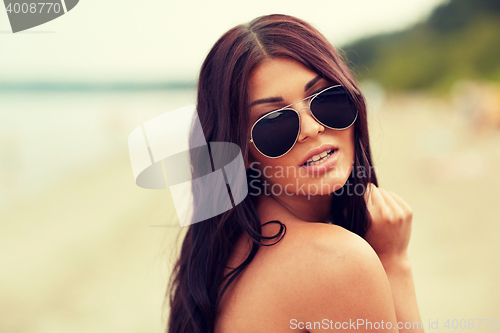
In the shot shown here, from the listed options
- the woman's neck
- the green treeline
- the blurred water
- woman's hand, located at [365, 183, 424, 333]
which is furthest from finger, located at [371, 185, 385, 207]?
the green treeline

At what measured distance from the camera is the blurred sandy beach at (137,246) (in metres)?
4.41

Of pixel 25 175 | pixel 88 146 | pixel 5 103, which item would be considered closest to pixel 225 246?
pixel 25 175

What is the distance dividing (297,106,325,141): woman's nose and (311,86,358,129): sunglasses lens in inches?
0.8

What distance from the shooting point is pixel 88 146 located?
49.8 feet

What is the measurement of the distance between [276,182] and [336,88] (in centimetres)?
50

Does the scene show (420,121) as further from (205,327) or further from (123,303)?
(205,327)

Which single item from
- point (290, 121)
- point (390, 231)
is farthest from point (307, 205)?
point (290, 121)

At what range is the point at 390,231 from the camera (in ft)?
5.74

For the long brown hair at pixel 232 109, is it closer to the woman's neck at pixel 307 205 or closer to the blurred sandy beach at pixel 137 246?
the woman's neck at pixel 307 205

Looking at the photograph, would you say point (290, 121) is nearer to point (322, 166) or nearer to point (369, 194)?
point (322, 166)

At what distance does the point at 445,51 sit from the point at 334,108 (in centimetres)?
3123

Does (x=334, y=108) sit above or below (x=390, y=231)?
above

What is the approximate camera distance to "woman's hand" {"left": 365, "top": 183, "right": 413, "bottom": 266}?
1745mm

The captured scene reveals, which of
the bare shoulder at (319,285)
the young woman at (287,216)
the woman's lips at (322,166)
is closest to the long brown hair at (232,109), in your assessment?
the young woman at (287,216)
